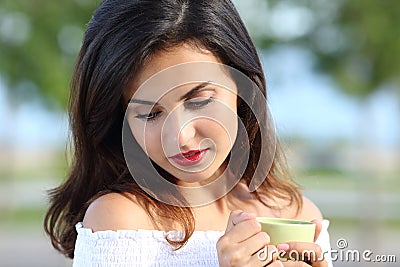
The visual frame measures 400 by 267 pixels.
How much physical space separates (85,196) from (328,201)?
27.9 feet

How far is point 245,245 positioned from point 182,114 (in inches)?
11.9

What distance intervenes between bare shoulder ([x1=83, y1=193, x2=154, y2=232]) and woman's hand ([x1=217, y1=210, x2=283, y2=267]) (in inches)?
9.5

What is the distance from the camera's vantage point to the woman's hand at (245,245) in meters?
1.27

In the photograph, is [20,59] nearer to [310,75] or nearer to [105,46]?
[310,75]

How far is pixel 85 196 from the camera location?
1.68 m

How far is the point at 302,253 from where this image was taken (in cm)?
128

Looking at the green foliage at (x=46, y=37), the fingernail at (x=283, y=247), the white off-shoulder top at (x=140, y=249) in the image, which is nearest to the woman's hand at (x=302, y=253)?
the fingernail at (x=283, y=247)

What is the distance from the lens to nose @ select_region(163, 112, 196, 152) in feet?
4.64

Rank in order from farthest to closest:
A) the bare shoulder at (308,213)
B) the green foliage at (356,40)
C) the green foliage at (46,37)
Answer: the green foliage at (46,37), the green foliage at (356,40), the bare shoulder at (308,213)

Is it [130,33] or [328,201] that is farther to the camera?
[328,201]

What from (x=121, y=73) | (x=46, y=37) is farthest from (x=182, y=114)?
(x=46, y=37)

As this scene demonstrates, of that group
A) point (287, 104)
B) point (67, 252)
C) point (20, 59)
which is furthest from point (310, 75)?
point (67, 252)

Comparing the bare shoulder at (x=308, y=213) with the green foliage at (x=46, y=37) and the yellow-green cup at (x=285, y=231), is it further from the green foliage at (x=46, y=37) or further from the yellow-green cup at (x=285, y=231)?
the green foliage at (x=46, y=37)

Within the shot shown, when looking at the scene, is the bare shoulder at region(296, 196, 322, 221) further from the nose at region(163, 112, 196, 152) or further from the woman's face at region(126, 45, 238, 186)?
the nose at region(163, 112, 196, 152)
